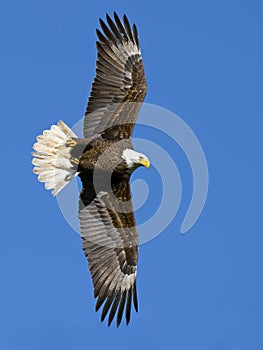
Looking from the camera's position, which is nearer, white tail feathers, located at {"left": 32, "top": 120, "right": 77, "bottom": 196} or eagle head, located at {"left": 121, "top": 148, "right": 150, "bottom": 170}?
eagle head, located at {"left": 121, "top": 148, "right": 150, "bottom": 170}

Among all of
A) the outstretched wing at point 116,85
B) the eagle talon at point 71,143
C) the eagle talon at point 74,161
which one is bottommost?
the eagle talon at point 74,161

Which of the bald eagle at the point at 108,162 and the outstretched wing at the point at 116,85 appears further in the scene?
the outstretched wing at the point at 116,85

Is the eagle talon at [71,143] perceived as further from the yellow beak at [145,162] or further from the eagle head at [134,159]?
the yellow beak at [145,162]

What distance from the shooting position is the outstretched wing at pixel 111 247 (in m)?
12.3

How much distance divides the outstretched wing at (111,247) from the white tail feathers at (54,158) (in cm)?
44

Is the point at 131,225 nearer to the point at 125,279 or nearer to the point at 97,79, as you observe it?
the point at 125,279

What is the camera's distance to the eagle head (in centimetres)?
1242

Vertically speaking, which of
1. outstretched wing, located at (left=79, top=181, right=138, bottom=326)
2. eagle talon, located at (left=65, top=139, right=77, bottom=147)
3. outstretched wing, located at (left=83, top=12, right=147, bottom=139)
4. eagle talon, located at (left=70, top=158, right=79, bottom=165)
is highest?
outstretched wing, located at (left=83, top=12, right=147, bottom=139)

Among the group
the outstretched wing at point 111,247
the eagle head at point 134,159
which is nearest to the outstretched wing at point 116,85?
the eagle head at point 134,159

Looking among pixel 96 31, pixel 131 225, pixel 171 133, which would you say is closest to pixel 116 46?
pixel 96 31

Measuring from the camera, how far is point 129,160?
40.9 ft

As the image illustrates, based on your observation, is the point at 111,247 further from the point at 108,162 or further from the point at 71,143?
the point at 71,143

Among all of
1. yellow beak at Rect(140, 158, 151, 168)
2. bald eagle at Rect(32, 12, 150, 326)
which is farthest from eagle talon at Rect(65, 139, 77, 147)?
yellow beak at Rect(140, 158, 151, 168)

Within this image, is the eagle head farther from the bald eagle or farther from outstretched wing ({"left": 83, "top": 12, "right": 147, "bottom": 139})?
outstretched wing ({"left": 83, "top": 12, "right": 147, "bottom": 139})
